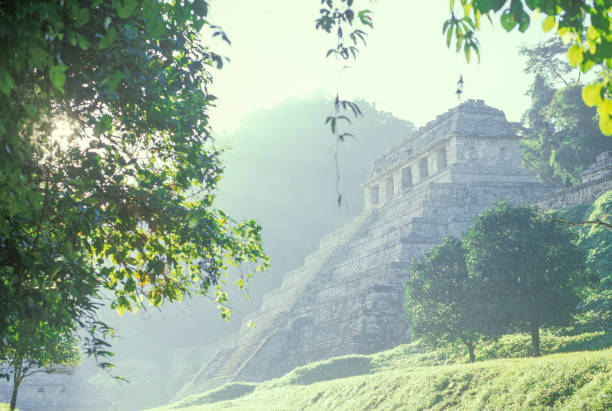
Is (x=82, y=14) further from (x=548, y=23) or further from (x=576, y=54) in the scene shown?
(x=576, y=54)

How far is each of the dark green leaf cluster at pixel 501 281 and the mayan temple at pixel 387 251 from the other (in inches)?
280

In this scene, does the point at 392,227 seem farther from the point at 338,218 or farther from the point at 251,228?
the point at 338,218

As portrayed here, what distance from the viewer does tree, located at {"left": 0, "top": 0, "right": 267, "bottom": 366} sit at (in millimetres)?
3686

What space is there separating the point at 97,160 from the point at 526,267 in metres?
11.3

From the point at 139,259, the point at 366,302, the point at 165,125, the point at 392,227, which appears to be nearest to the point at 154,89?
the point at 165,125

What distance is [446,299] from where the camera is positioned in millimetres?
16203

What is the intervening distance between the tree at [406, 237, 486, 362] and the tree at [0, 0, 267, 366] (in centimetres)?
869

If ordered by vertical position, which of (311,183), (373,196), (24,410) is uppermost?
(311,183)

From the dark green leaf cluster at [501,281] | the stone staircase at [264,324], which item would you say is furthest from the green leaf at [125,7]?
the stone staircase at [264,324]

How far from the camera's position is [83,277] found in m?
6.34

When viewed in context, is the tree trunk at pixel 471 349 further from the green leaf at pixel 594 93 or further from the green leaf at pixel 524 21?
the green leaf at pixel 524 21

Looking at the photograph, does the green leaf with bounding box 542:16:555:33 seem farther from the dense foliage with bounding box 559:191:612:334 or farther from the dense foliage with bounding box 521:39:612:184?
the dense foliage with bounding box 521:39:612:184

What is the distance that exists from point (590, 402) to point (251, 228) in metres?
5.58

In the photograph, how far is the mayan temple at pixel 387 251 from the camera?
2484cm
